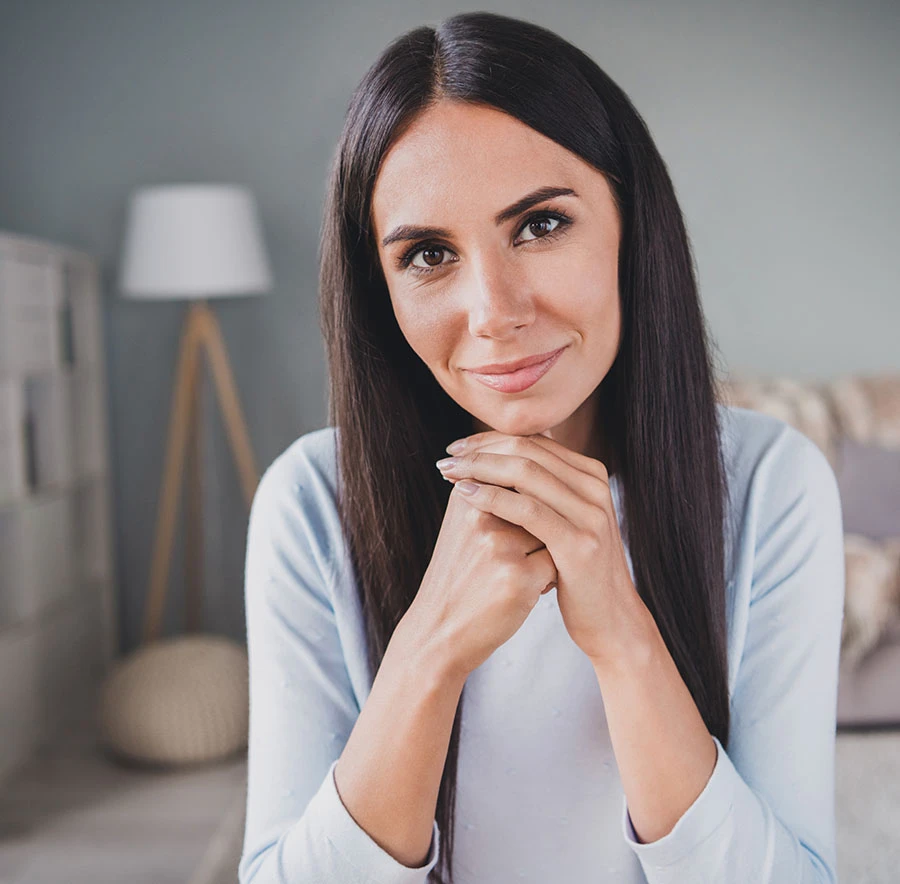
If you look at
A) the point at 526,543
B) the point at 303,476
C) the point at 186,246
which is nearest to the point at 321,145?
the point at 186,246

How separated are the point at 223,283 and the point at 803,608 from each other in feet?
8.49

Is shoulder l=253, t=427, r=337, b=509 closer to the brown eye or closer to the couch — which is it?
the brown eye

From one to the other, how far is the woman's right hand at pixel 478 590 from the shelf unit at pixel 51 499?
242 centimetres

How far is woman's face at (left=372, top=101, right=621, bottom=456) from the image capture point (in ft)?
2.78

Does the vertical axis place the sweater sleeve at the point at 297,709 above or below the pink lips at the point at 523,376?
below

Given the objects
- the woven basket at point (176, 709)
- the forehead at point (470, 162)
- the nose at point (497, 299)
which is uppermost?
the forehead at point (470, 162)

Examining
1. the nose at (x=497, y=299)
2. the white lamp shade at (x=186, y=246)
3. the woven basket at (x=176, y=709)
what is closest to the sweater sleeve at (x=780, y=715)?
the nose at (x=497, y=299)

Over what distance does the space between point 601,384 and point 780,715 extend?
37cm

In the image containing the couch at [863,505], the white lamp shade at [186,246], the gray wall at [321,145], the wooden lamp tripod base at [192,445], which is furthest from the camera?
the gray wall at [321,145]

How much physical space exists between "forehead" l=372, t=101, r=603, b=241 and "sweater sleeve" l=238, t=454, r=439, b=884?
0.36 meters

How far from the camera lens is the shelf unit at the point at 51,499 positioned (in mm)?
2982

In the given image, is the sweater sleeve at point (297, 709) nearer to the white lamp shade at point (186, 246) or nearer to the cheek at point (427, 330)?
the cheek at point (427, 330)

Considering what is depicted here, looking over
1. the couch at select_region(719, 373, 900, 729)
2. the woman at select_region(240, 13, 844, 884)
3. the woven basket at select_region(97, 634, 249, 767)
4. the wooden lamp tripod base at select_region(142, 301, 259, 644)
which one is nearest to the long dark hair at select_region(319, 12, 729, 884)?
the woman at select_region(240, 13, 844, 884)

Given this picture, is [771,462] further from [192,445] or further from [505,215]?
[192,445]
